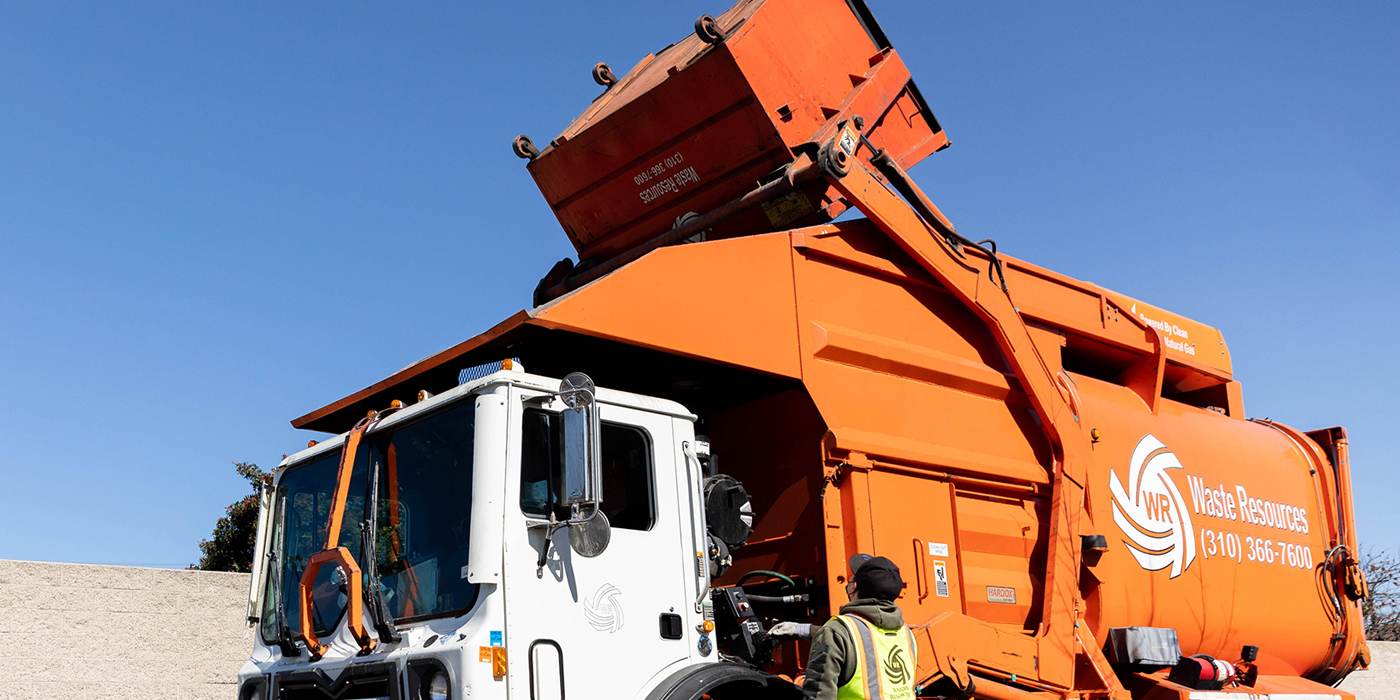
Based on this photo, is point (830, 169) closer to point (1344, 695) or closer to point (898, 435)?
point (898, 435)

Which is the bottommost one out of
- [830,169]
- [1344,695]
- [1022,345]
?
[1344,695]

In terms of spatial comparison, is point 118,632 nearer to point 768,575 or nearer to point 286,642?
point 286,642

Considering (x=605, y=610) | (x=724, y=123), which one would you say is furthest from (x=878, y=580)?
(x=724, y=123)

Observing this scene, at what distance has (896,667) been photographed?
4035 millimetres

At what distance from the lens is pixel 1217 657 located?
6844 mm

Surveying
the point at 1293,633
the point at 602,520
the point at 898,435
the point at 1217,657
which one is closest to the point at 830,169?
the point at 898,435

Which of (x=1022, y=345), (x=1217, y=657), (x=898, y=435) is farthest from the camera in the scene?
(x=1217, y=657)

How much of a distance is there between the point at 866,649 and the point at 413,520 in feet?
5.64

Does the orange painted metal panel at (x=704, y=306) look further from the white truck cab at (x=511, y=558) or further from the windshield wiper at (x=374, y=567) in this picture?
the windshield wiper at (x=374, y=567)

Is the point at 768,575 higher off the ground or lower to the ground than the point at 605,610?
higher

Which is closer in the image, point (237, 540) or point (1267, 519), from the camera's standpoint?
point (1267, 519)

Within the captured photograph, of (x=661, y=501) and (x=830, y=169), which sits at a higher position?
(x=830, y=169)

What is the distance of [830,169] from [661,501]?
1936mm

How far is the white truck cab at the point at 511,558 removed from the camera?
379cm
